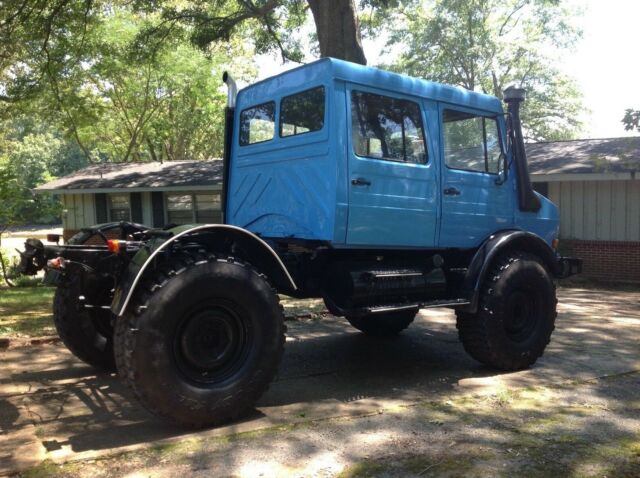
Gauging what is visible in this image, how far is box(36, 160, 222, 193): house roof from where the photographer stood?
17719 mm

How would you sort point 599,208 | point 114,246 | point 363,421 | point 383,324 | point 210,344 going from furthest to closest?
point 599,208
point 383,324
point 363,421
point 210,344
point 114,246

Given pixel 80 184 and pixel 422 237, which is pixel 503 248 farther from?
pixel 80 184

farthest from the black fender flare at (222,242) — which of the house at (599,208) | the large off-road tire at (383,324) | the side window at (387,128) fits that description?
the house at (599,208)

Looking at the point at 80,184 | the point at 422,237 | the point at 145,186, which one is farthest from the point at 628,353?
the point at 80,184

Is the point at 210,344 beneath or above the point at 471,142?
beneath

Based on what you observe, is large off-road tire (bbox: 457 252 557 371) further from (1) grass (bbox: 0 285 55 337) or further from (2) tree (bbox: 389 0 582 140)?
(2) tree (bbox: 389 0 582 140)

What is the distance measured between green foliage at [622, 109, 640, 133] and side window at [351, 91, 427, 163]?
5874mm

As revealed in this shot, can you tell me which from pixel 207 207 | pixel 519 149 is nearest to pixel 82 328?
pixel 519 149

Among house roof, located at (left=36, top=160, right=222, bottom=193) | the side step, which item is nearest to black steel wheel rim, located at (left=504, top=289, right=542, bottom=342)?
the side step

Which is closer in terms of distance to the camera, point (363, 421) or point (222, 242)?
point (363, 421)

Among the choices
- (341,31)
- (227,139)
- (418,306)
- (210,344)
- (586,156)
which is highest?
(341,31)

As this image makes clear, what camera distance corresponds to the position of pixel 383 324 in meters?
7.20

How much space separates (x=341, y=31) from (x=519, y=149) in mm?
5085

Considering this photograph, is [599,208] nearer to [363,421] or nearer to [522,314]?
[522,314]
